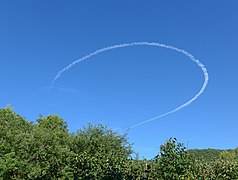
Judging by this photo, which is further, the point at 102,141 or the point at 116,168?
the point at 102,141

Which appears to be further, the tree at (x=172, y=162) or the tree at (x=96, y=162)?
the tree at (x=96, y=162)

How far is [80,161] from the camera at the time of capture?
27516 millimetres

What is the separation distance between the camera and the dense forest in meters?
21.8

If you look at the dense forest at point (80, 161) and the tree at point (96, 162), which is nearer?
the dense forest at point (80, 161)

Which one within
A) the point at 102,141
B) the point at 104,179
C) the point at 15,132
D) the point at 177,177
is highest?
the point at 102,141

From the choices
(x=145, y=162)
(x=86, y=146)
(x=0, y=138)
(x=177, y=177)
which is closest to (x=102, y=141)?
(x=86, y=146)

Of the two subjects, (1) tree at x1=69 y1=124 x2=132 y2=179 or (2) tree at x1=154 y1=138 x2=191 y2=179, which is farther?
(1) tree at x1=69 y1=124 x2=132 y2=179

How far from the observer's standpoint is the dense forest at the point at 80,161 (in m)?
21.8

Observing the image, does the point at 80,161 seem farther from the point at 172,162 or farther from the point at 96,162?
the point at 172,162

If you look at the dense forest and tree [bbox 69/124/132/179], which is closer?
the dense forest

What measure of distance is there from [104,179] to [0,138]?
31.5ft

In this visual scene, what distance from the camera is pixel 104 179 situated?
83.8 ft

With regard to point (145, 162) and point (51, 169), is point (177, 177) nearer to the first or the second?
point (145, 162)

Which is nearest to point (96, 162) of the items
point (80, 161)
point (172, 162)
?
point (80, 161)
